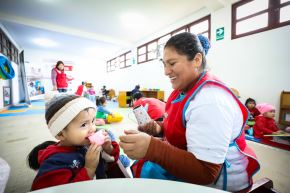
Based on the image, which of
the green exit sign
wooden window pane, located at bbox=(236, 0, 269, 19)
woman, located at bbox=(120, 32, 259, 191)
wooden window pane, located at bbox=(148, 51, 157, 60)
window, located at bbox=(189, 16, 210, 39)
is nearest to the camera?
woman, located at bbox=(120, 32, 259, 191)

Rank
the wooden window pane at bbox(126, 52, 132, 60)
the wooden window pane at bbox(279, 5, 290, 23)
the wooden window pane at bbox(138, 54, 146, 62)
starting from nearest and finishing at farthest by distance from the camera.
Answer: the wooden window pane at bbox(279, 5, 290, 23) < the wooden window pane at bbox(138, 54, 146, 62) < the wooden window pane at bbox(126, 52, 132, 60)

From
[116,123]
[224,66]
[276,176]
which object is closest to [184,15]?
[224,66]

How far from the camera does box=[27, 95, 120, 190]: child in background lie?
0.68 meters

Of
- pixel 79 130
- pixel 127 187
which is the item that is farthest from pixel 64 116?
pixel 127 187

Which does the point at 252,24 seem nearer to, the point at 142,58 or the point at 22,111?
Answer: the point at 142,58

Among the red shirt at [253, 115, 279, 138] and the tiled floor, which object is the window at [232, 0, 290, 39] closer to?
the red shirt at [253, 115, 279, 138]

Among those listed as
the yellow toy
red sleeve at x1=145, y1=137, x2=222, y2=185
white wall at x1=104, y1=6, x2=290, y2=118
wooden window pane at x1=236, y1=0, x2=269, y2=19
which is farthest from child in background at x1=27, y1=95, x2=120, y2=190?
wooden window pane at x1=236, y1=0, x2=269, y2=19

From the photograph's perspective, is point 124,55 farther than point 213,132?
Yes

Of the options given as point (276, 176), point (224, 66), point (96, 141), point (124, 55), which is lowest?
point (276, 176)

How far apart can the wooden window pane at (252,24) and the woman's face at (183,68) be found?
4.09 metres

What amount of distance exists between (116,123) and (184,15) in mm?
4746

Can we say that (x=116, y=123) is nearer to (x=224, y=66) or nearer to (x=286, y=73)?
→ (x=224, y=66)

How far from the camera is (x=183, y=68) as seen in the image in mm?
785

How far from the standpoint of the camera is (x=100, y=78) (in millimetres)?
14078
